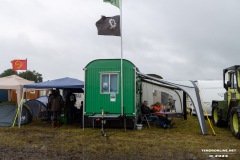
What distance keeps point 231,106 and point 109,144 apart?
5.06 m

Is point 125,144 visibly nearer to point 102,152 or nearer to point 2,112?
point 102,152

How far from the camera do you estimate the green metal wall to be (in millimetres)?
11266

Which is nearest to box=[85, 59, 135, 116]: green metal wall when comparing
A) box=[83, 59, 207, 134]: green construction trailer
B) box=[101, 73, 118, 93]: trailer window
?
box=[83, 59, 207, 134]: green construction trailer

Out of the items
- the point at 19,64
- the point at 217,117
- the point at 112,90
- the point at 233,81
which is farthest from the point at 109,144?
the point at 19,64

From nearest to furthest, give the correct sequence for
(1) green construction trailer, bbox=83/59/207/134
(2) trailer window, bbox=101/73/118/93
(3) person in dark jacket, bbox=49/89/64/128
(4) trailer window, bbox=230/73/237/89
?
(4) trailer window, bbox=230/73/237/89 → (1) green construction trailer, bbox=83/59/207/134 → (2) trailer window, bbox=101/73/118/93 → (3) person in dark jacket, bbox=49/89/64/128

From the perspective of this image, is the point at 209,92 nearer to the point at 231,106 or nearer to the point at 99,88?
the point at 231,106

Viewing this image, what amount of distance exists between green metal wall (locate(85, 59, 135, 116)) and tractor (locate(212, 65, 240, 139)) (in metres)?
3.65

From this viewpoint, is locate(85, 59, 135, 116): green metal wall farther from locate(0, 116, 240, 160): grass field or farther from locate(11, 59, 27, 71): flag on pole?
locate(11, 59, 27, 71): flag on pole

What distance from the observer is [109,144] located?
8289 mm

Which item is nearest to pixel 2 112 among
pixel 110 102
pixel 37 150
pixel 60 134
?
pixel 60 134

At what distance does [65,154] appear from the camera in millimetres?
7043

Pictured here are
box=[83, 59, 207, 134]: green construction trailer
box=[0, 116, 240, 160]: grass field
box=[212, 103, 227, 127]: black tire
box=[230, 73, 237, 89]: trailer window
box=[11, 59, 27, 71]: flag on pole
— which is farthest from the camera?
box=[11, 59, 27, 71]: flag on pole

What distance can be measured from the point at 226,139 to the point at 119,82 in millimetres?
4543

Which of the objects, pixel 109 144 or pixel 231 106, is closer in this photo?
pixel 109 144
